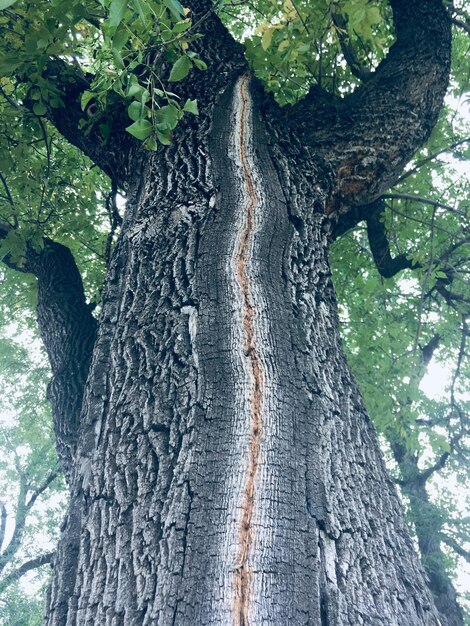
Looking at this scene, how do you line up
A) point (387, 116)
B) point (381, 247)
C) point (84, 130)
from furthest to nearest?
point (381, 247) → point (84, 130) → point (387, 116)

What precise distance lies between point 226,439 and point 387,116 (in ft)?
7.57

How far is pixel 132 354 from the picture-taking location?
2.02 m

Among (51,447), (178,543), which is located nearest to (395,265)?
(178,543)

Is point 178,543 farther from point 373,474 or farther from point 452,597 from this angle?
point 452,597

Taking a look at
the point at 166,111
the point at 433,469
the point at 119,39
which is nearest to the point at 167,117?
the point at 166,111

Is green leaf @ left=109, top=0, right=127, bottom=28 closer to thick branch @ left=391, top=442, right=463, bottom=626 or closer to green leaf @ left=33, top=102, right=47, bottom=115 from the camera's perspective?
green leaf @ left=33, top=102, right=47, bottom=115

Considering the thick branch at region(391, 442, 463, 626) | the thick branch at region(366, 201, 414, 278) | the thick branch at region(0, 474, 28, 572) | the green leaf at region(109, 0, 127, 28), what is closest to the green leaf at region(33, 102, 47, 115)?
the green leaf at region(109, 0, 127, 28)

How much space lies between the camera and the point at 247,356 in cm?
178

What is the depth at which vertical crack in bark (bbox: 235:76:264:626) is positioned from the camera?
1.31m

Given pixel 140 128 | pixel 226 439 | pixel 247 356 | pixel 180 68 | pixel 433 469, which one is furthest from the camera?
pixel 433 469

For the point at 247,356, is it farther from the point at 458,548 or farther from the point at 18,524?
the point at 18,524

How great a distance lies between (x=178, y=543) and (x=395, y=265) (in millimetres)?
3571

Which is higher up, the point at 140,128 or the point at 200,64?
the point at 200,64

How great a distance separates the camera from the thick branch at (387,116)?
9.82ft
